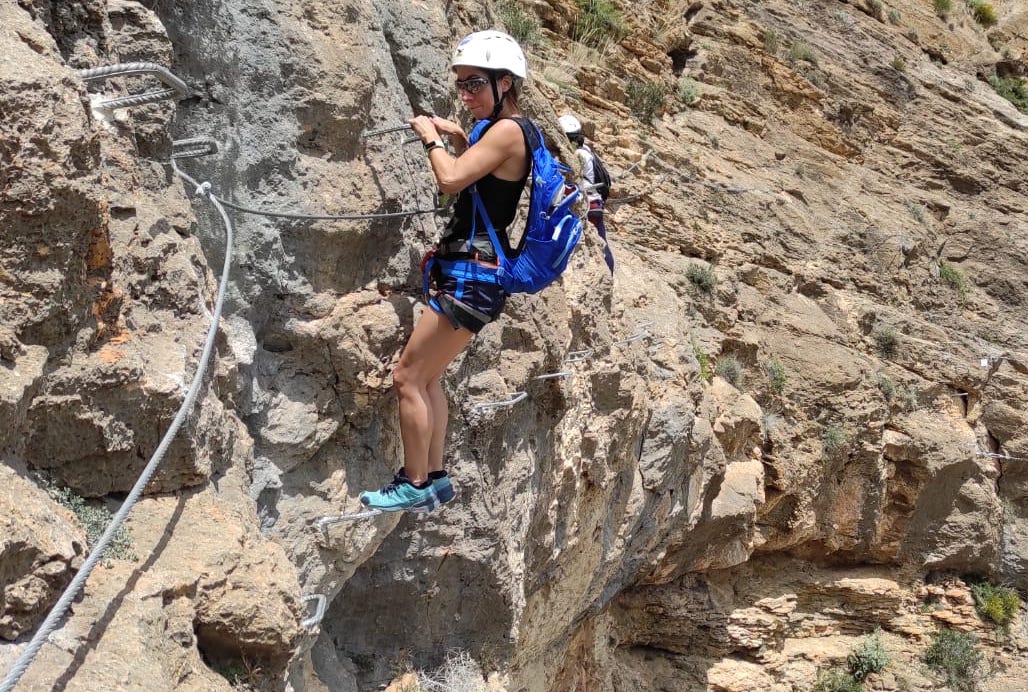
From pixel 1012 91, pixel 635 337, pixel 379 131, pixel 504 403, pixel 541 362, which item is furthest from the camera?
pixel 1012 91

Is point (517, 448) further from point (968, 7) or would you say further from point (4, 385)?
point (968, 7)

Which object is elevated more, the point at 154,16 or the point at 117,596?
the point at 154,16

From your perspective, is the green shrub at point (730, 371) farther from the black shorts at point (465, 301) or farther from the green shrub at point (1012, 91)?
the green shrub at point (1012, 91)

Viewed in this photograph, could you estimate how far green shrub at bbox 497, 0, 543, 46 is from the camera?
9297mm

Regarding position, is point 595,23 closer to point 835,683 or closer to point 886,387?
point 886,387

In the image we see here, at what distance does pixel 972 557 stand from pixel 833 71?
6997 millimetres

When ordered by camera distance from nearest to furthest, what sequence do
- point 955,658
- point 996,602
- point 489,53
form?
1. point 489,53
2. point 955,658
3. point 996,602

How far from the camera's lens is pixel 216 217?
3.64 m

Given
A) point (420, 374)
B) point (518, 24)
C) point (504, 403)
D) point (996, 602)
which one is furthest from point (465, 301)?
point (996, 602)

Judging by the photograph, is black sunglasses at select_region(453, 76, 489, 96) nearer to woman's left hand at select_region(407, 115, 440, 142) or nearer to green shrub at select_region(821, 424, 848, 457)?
woman's left hand at select_region(407, 115, 440, 142)

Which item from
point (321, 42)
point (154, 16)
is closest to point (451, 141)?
point (321, 42)

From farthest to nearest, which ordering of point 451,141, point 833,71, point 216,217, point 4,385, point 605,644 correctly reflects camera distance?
point 833,71
point 605,644
point 451,141
point 216,217
point 4,385

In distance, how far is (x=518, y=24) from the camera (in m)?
9.35

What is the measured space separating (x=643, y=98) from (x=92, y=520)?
914 cm
